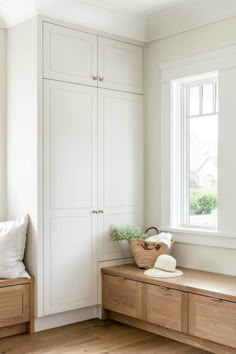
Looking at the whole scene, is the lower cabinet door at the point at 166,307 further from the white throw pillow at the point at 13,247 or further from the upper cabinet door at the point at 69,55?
the upper cabinet door at the point at 69,55

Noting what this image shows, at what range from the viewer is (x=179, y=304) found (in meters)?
3.51

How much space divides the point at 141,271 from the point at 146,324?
41 cm

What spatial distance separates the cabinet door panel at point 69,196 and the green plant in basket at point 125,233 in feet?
0.55

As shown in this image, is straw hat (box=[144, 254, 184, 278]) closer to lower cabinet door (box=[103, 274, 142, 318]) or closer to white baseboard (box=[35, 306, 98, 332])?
lower cabinet door (box=[103, 274, 142, 318])

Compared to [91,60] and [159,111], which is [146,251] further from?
[91,60]

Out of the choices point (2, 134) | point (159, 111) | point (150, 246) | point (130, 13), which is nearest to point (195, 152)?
point (159, 111)

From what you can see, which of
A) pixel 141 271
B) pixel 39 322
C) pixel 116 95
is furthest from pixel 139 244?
pixel 116 95

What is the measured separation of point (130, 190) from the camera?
440 centimetres

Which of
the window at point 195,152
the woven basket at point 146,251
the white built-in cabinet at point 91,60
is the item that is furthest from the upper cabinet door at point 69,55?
the woven basket at point 146,251

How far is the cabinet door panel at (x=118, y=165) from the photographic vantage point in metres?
4.20

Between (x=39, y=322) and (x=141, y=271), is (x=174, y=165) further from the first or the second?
(x=39, y=322)

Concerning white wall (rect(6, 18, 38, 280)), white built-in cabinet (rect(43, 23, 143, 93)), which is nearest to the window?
white built-in cabinet (rect(43, 23, 143, 93))

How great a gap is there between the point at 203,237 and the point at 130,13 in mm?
1994

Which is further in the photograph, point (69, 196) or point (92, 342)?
point (69, 196)
